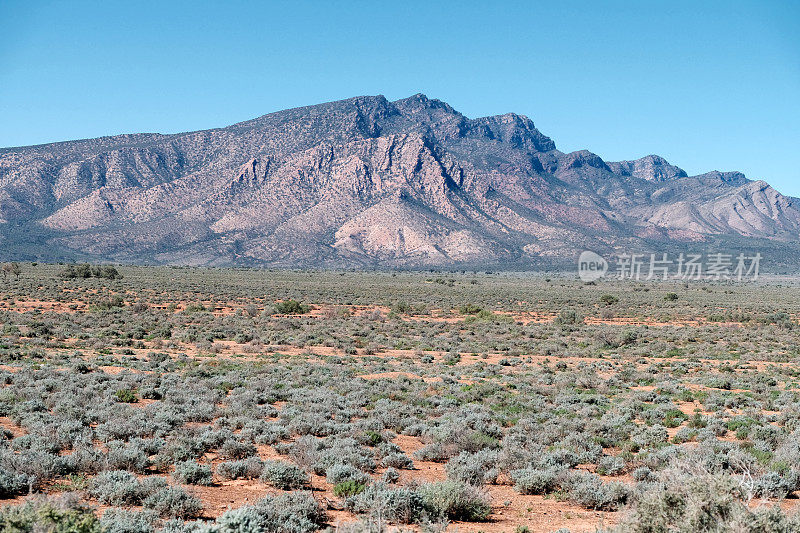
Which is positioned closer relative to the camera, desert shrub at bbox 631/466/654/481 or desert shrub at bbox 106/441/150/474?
desert shrub at bbox 106/441/150/474

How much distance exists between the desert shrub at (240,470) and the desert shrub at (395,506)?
6.90 ft

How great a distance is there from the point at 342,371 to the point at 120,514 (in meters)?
12.6

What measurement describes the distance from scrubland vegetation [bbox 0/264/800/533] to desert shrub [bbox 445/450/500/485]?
0.13ft

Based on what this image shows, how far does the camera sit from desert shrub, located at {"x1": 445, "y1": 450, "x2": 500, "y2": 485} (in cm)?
824

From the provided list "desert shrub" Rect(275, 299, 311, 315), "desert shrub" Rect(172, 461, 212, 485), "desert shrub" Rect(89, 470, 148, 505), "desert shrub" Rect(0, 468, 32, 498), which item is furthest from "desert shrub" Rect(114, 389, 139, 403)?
"desert shrub" Rect(275, 299, 311, 315)

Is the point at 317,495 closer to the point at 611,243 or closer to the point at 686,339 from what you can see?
the point at 686,339

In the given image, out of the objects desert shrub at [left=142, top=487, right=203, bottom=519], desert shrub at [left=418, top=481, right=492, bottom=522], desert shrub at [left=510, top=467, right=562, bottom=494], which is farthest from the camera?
desert shrub at [left=510, top=467, right=562, bottom=494]

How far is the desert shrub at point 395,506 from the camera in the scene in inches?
259

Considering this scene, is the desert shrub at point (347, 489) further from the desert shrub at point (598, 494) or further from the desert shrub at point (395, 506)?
the desert shrub at point (598, 494)

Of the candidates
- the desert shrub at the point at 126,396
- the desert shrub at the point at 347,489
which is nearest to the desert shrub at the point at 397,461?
the desert shrub at the point at 347,489

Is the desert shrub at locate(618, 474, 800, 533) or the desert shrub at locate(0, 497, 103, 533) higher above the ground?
the desert shrub at locate(618, 474, 800, 533)

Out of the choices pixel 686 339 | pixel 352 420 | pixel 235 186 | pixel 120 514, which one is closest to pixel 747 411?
pixel 352 420

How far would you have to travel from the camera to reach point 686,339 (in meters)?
30.8

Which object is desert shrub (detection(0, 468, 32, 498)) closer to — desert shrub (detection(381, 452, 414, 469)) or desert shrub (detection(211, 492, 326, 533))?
desert shrub (detection(211, 492, 326, 533))
